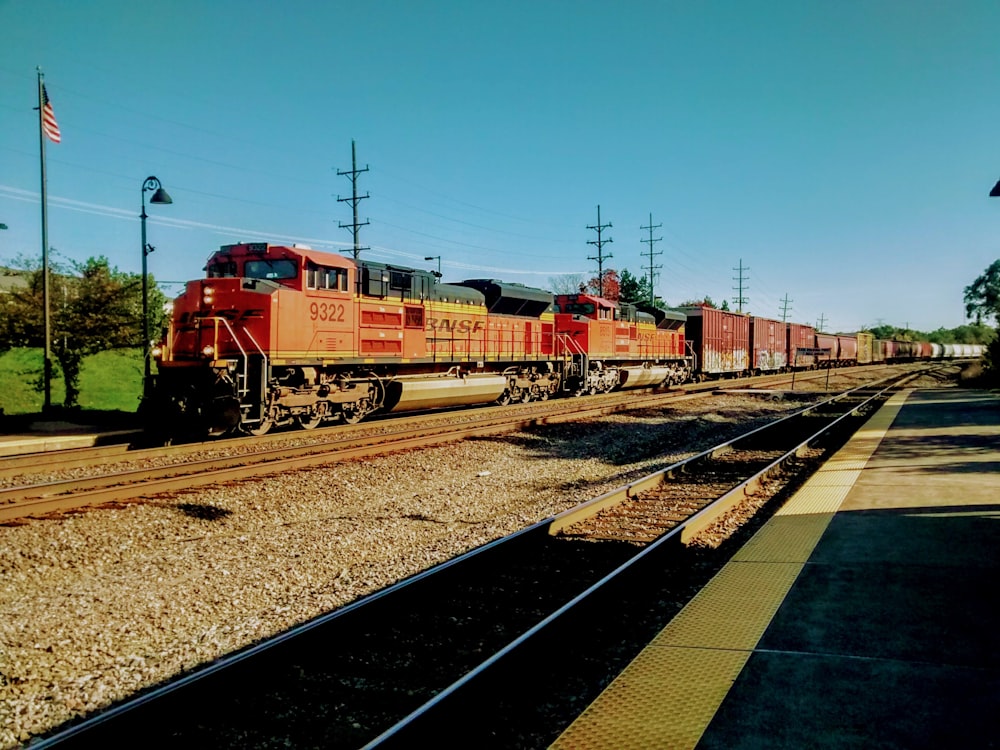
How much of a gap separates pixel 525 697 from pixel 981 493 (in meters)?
6.82

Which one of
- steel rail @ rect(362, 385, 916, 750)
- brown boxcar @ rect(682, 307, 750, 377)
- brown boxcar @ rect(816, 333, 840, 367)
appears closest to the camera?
steel rail @ rect(362, 385, 916, 750)

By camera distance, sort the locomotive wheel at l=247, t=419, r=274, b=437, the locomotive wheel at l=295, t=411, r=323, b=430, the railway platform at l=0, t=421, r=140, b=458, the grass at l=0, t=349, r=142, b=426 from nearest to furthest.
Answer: the railway platform at l=0, t=421, r=140, b=458 → the locomotive wheel at l=247, t=419, r=274, b=437 → the locomotive wheel at l=295, t=411, r=323, b=430 → the grass at l=0, t=349, r=142, b=426

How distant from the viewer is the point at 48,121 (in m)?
16.3

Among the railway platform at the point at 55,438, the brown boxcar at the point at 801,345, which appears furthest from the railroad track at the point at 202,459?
the brown boxcar at the point at 801,345

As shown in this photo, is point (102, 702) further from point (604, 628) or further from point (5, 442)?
point (5, 442)

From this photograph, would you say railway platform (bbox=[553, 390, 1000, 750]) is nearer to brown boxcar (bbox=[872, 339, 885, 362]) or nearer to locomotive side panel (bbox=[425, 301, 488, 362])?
locomotive side panel (bbox=[425, 301, 488, 362])

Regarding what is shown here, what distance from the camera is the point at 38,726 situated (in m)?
3.56

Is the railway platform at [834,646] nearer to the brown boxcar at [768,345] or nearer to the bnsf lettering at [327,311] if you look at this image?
the bnsf lettering at [327,311]

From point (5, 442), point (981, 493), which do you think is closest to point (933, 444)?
point (981, 493)

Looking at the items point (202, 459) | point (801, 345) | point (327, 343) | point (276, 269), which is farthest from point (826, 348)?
point (202, 459)

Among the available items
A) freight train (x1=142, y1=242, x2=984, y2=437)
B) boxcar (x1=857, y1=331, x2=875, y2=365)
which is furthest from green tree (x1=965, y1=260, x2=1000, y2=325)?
freight train (x1=142, y1=242, x2=984, y2=437)

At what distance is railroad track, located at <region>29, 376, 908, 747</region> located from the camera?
3.39 m

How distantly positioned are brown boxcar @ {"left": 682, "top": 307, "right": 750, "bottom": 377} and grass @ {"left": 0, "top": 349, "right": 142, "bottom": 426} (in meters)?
23.9

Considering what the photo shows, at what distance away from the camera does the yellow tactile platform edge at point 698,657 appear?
3.23 meters
